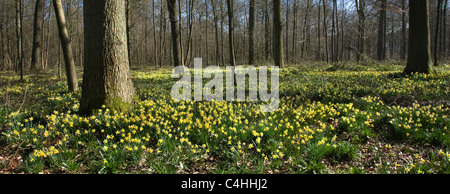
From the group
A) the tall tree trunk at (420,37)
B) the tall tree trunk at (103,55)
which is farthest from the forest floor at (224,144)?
the tall tree trunk at (420,37)

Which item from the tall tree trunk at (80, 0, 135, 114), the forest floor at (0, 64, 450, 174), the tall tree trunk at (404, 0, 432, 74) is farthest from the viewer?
the tall tree trunk at (404, 0, 432, 74)

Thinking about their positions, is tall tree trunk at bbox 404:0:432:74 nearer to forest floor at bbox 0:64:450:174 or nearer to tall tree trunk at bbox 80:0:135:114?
forest floor at bbox 0:64:450:174

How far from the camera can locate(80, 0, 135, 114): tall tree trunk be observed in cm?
441

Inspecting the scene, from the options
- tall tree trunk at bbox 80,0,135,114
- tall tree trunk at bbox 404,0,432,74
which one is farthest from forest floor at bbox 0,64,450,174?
tall tree trunk at bbox 404,0,432,74

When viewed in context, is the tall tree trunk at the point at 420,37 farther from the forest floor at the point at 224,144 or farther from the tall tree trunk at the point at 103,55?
the tall tree trunk at the point at 103,55

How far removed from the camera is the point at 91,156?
3.28m

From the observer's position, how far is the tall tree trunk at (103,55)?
4.41 meters

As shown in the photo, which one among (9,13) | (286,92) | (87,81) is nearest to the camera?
(87,81)

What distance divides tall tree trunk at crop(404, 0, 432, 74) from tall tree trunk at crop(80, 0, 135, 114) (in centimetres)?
1017

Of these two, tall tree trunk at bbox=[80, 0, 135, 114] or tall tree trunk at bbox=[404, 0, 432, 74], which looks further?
tall tree trunk at bbox=[404, 0, 432, 74]

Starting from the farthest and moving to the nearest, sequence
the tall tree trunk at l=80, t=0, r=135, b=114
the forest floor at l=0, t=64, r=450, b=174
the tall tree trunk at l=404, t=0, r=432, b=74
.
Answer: the tall tree trunk at l=404, t=0, r=432, b=74
the tall tree trunk at l=80, t=0, r=135, b=114
the forest floor at l=0, t=64, r=450, b=174
